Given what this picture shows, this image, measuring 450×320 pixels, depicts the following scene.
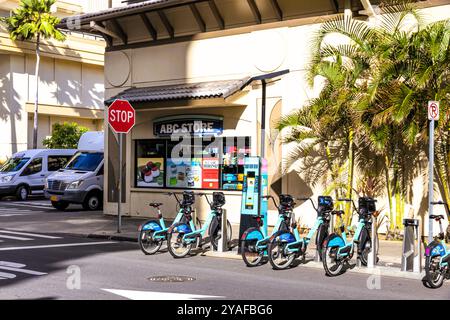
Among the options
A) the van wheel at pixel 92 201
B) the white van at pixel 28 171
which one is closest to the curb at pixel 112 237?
the van wheel at pixel 92 201

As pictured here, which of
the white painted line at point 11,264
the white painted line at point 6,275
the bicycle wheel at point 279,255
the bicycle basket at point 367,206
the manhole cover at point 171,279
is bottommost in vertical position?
the manhole cover at point 171,279

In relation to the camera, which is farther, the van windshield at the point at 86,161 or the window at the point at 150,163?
the van windshield at the point at 86,161

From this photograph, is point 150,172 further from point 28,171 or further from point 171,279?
point 28,171

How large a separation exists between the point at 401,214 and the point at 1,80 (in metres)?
31.7

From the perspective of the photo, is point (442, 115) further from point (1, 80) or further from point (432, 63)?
point (1, 80)

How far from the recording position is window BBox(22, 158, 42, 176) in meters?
29.2

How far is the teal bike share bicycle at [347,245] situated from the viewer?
10172 mm

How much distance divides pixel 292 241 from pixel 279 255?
0.32 meters

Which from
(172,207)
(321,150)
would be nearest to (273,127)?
(321,150)

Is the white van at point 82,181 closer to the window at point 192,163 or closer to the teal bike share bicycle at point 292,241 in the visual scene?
the window at point 192,163

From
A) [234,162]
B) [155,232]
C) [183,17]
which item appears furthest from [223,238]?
[183,17]

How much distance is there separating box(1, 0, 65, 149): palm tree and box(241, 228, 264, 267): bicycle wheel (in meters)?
29.5

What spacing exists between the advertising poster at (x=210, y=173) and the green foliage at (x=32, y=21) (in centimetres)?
2302

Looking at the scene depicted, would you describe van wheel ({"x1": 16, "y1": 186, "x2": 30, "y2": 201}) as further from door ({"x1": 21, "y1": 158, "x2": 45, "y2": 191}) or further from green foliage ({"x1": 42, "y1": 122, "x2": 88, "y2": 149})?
green foliage ({"x1": 42, "y1": 122, "x2": 88, "y2": 149})
